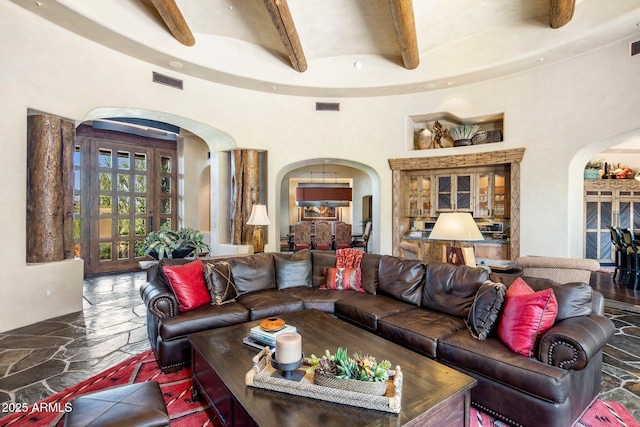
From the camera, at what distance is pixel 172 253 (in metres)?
4.28

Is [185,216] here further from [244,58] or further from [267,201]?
[244,58]

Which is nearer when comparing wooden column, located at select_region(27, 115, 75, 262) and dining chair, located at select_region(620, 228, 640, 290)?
wooden column, located at select_region(27, 115, 75, 262)

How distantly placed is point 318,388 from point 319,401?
6 cm

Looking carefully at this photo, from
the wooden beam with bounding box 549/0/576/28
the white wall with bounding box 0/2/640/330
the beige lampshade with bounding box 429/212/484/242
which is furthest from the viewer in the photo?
the wooden beam with bounding box 549/0/576/28

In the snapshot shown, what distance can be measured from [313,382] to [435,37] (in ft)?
19.2

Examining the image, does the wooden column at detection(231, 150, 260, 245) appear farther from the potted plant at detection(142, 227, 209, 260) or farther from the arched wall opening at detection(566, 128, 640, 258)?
the arched wall opening at detection(566, 128, 640, 258)

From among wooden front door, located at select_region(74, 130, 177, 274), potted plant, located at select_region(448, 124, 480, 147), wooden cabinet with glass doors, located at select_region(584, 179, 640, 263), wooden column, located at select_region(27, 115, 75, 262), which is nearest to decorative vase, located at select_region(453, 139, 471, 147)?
potted plant, located at select_region(448, 124, 480, 147)

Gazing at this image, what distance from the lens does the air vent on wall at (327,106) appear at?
671cm

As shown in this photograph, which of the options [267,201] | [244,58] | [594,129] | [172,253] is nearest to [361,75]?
[244,58]

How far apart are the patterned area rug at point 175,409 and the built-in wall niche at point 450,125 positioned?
4827mm

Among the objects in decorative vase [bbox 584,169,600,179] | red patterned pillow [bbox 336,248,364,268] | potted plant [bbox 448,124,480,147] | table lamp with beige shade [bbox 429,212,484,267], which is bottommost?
red patterned pillow [bbox 336,248,364,268]

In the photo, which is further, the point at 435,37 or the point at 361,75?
the point at 361,75

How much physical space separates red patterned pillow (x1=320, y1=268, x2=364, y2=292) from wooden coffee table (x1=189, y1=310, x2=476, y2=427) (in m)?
1.46

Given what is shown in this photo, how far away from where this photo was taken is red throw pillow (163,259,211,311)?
321 centimetres
